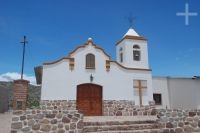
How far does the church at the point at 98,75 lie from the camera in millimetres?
16234

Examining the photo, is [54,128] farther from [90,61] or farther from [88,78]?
[90,61]

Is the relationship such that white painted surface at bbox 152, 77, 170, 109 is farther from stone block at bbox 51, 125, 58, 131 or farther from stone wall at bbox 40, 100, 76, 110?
stone block at bbox 51, 125, 58, 131

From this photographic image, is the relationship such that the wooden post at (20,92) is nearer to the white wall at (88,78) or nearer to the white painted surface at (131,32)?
the white wall at (88,78)

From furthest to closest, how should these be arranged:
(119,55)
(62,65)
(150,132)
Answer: (119,55) → (62,65) → (150,132)

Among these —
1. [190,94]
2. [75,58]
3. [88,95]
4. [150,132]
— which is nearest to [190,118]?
[150,132]

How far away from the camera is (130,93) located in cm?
1758

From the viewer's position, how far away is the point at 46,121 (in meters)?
10.2

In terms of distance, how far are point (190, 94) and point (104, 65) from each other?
8904mm

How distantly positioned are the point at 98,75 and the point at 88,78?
2.52 feet

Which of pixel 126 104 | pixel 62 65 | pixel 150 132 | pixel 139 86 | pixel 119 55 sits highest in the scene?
Answer: pixel 119 55

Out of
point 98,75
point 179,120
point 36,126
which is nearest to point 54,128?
point 36,126

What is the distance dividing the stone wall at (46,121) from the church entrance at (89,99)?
5780 mm

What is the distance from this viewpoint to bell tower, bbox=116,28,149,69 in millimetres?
18891

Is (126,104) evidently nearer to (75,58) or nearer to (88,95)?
(88,95)
